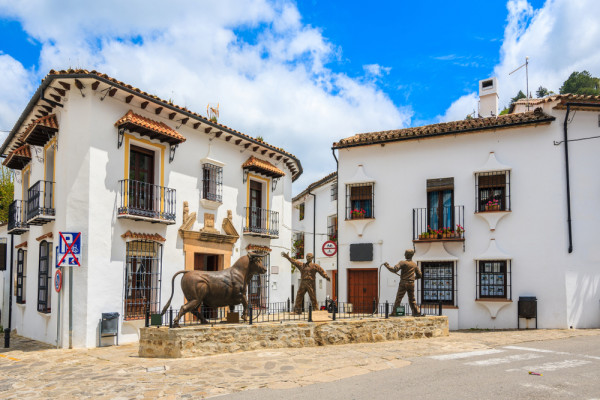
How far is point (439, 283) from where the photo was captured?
17344 millimetres

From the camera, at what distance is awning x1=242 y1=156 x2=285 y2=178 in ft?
57.0

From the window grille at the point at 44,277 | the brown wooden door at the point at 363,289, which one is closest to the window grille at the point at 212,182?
the window grille at the point at 44,277

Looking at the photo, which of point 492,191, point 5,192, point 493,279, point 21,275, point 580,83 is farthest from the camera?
point 580,83

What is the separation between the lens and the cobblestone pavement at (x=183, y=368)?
8.16 m

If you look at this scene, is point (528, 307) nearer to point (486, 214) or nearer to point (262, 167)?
point (486, 214)

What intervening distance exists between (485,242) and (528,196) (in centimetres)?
200

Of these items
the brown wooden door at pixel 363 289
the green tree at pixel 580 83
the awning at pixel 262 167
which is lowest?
the brown wooden door at pixel 363 289

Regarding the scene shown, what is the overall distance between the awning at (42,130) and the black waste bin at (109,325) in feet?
17.0

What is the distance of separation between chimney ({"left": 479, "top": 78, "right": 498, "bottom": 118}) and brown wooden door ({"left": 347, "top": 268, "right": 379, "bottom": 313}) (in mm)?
7838

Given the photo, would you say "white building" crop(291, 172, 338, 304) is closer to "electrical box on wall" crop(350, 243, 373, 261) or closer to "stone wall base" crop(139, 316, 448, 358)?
"electrical box on wall" crop(350, 243, 373, 261)

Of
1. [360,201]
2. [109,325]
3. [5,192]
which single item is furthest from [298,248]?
[109,325]

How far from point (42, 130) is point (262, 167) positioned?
6897 mm

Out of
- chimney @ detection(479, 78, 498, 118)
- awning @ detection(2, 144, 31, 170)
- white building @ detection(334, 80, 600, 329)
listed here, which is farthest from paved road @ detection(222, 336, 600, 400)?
awning @ detection(2, 144, 31, 170)

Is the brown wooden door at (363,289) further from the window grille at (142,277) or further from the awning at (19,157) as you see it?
the awning at (19,157)
